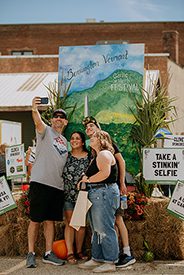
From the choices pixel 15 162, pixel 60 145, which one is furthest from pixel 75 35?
pixel 60 145

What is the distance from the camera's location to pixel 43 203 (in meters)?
6.92

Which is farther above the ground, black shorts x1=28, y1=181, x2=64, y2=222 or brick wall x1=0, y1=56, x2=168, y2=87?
brick wall x1=0, y1=56, x2=168, y2=87

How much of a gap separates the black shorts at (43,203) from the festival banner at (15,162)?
1996 mm

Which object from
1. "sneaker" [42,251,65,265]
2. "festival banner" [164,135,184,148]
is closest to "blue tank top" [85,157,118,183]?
"sneaker" [42,251,65,265]

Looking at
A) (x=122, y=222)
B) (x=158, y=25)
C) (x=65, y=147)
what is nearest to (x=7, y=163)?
(x=65, y=147)

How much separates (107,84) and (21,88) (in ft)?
44.7

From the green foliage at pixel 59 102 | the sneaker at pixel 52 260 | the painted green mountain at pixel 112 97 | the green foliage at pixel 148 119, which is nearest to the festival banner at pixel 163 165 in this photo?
the green foliage at pixel 148 119

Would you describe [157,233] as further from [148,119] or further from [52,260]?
[148,119]

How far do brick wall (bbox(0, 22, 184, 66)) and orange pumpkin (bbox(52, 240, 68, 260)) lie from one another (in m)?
31.0

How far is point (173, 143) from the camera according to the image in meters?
10.3

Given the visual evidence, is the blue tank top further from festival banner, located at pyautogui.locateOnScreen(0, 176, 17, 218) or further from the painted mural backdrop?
the painted mural backdrop

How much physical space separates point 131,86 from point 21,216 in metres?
2.87

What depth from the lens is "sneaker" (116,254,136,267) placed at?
22.5 ft

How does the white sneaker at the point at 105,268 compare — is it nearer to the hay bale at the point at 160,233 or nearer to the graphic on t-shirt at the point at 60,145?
the hay bale at the point at 160,233
